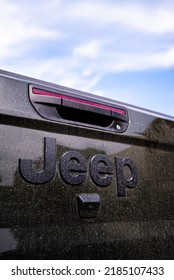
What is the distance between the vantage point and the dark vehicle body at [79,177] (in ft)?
5.20

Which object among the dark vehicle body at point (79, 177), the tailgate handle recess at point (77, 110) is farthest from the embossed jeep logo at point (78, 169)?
the tailgate handle recess at point (77, 110)

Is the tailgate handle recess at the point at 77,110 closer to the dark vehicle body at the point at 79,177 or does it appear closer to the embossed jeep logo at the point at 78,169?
the dark vehicle body at the point at 79,177

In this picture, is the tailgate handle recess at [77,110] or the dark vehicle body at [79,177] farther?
the tailgate handle recess at [77,110]

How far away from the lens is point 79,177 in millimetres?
1736

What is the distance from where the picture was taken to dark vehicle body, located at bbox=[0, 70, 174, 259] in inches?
62.4

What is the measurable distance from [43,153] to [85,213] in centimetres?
31

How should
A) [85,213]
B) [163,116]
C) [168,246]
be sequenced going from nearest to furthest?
[85,213]
[168,246]
[163,116]

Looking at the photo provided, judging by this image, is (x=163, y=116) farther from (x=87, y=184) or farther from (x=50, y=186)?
(x=50, y=186)

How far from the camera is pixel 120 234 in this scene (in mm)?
1855

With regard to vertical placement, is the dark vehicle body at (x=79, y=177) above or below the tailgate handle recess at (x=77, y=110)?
below

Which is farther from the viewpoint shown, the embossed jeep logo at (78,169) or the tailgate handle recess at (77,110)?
the tailgate handle recess at (77,110)

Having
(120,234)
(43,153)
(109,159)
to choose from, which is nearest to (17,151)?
(43,153)

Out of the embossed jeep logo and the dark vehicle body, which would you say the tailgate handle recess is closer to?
the dark vehicle body

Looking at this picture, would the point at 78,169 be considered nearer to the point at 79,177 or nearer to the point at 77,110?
the point at 79,177
